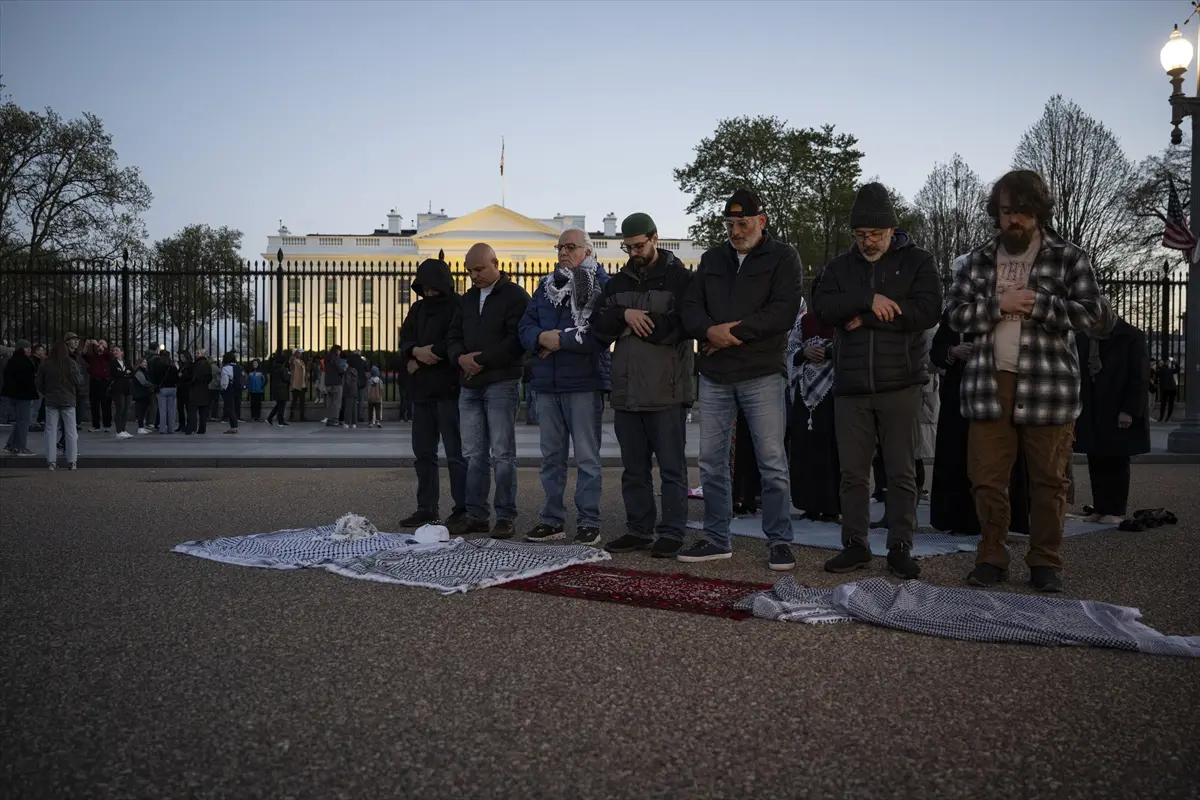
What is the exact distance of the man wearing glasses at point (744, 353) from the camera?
5.59 meters

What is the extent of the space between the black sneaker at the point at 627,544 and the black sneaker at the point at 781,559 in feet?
3.02

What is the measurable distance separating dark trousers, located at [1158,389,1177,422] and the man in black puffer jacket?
23.9 meters

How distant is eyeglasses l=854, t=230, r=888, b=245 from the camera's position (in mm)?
5430

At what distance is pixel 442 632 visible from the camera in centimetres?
389

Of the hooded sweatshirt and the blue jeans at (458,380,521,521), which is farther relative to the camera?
the hooded sweatshirt

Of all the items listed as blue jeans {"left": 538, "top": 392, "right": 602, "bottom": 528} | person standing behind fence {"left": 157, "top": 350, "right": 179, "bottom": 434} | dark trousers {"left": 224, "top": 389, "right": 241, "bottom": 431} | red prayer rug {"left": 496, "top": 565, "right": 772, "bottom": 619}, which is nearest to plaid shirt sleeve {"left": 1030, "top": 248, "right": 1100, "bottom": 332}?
red prayer rug {"left": 496, "top": 565, "right": 772, "bottom": 619}

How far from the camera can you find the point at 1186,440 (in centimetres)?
1503

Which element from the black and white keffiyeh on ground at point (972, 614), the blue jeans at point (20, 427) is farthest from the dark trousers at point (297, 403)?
the black and white keffiyeh on ground at point (972, 614)

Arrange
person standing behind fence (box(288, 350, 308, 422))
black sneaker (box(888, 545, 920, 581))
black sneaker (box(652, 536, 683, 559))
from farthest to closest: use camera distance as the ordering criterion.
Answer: person standing behind fence (box(288, 350, 308, 422)), black sneaker (box(652, 536, 683, 559)), black sneaker (box(888, 545, 920, 581))

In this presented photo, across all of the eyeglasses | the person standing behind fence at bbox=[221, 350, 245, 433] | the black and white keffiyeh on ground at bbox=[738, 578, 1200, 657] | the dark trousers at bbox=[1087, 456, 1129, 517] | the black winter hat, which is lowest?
the black and white keffiyeh on ground at bbox=[738, 578, 1200, 657]

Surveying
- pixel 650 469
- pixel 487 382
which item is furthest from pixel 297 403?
pixel 650 469

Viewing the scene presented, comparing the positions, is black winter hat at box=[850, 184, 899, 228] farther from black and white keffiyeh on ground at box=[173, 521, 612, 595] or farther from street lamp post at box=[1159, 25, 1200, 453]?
street lamp post at box=[1159, 25, 1200, 453]

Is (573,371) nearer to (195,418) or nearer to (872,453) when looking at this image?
(872,453)

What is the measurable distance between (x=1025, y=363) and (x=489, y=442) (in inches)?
139
